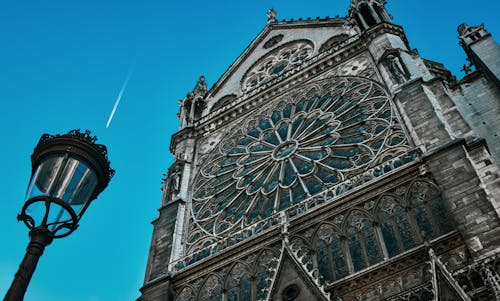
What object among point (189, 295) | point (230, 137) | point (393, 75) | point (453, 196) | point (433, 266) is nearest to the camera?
point (433, 266)

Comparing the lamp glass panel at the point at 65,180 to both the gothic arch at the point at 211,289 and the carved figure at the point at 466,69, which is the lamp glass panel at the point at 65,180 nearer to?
the gothic arch at the point at 211,289

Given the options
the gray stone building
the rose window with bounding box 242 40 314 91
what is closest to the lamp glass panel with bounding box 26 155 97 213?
the gray stone building

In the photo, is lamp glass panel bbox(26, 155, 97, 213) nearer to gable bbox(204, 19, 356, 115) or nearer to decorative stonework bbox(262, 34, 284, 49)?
gable bbox(204, 19, 356, 115)

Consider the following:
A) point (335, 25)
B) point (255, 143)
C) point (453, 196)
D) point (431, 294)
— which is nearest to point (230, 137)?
point (255, 143)

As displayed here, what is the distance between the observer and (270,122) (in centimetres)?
1756

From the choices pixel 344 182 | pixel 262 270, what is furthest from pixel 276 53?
pixel 262 270

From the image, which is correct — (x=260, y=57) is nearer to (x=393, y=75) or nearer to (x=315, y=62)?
(x=315, y=62)

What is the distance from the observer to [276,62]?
2138 cm

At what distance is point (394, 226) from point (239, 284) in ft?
11.3

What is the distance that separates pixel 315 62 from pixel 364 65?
1.88 metres

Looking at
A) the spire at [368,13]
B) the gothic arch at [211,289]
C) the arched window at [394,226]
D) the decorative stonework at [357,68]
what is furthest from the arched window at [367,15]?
the gothic arch at [211,289]

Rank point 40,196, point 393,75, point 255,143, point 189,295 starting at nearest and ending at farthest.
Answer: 1. point 40,196
2. point 189,295
3. point 393,75
4. point 255,143

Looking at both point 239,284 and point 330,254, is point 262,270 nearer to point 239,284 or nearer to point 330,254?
point 239,284

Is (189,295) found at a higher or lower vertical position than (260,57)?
lower
